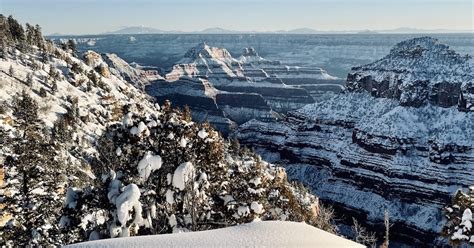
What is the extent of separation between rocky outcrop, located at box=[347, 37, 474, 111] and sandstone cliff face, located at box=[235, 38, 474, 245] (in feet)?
1.09

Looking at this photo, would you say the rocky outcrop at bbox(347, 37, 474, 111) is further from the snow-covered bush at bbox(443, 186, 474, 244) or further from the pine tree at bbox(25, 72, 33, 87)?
the snow-covered bush at bbox(443, 186, 474, 244)

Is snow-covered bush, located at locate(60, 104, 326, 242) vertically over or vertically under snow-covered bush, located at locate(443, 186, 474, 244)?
over

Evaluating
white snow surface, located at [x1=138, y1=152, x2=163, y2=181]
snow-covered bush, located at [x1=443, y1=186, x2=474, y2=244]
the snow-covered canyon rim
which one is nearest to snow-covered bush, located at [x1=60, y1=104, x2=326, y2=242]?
white snow surface, located at [x1=138, y1=152, x2=163, y2=181]

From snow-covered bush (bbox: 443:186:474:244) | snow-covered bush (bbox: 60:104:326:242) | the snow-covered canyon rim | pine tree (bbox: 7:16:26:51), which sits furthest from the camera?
pine tree (bbox: 7:16:26:51)

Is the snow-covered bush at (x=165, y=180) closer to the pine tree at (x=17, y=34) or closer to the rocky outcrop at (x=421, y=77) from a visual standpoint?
the pine tree at (x=17, y=34)

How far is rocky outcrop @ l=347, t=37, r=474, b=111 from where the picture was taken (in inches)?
5689

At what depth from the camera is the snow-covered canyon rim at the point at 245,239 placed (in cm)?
1309

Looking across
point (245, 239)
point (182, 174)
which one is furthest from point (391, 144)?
point (245, 239)

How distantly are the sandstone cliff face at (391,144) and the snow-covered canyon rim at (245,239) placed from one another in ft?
350

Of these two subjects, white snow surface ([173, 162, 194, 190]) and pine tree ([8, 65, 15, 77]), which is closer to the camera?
white snow surface ([173, 162, 194, 190])

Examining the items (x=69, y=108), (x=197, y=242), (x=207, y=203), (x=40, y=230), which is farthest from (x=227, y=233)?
(x=69, y=108)

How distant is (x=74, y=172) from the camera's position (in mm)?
48719

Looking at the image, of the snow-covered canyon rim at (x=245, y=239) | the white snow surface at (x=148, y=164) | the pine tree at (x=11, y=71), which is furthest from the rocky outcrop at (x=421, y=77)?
the snow-covered canyon rim at (x=245, y=239)

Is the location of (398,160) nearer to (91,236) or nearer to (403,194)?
(403,194)
